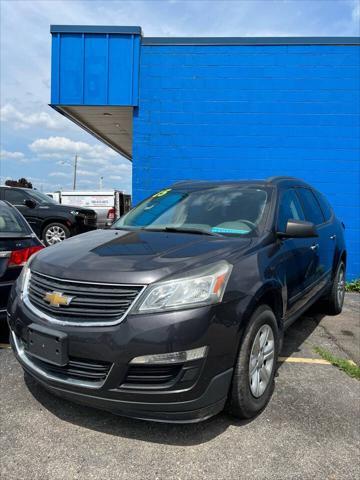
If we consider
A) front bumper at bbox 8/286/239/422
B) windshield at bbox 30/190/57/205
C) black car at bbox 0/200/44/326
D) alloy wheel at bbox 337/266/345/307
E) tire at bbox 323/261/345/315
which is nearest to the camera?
front bumper at bbox 8/286/239/422

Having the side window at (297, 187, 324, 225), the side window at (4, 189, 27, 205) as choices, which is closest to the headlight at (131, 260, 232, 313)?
the side window at (297, 187, 324, 225)

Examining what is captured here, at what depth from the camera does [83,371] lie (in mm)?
2619

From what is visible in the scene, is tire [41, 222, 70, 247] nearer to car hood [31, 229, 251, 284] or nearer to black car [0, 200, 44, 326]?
black car [0, 200, 44, 326]

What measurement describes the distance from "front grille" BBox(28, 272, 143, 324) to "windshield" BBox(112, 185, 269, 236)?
113cm

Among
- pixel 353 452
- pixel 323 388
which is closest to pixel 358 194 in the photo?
pixel 323 388

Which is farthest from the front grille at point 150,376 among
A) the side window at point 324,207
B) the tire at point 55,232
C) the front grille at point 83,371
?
the tire at point 55,232

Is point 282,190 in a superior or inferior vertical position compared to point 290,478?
superior

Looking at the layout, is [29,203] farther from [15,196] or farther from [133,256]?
[133,256]

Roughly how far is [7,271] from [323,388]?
311cm

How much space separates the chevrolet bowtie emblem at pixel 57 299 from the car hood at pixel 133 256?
121mm

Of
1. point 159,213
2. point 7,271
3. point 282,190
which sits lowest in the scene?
point 7,271

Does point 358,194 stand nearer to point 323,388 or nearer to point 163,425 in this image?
point 323,388

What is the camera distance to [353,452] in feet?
8.92

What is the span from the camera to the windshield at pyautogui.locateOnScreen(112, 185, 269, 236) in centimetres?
361
